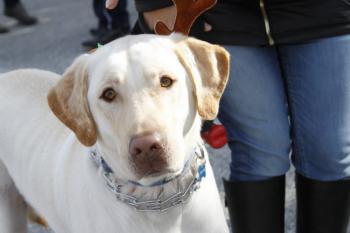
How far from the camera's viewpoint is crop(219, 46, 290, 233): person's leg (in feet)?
6.82

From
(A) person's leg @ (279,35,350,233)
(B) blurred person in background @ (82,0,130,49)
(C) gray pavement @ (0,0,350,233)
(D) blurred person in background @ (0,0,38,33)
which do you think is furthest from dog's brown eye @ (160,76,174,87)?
(D) blurred person in background @ (0,0,38,33)

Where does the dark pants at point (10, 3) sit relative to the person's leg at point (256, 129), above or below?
below

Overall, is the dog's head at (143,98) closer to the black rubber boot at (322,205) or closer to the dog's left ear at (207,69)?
the dog's left ear at (207,69)

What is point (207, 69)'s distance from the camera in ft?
6.20

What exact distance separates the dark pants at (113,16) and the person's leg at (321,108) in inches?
148

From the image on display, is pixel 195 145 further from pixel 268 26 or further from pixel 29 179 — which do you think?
pixel 29 179

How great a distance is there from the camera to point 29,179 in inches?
94.2

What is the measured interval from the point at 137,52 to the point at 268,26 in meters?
0.48

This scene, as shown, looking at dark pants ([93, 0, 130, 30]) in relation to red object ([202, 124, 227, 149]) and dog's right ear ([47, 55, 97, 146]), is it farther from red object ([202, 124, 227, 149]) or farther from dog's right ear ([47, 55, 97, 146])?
dog's right ear ([47, 55, 97, 146])

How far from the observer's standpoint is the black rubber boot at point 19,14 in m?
7.44

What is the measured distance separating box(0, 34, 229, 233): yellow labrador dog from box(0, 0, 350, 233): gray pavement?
11.1ft

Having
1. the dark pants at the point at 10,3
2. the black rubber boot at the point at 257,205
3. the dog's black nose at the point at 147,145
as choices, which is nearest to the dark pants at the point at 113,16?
the dark pants at the point at 10,3

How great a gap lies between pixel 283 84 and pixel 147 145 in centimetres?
70

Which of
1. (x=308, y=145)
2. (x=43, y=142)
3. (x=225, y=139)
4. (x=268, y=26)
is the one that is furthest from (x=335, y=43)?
(x=43, y=142)
